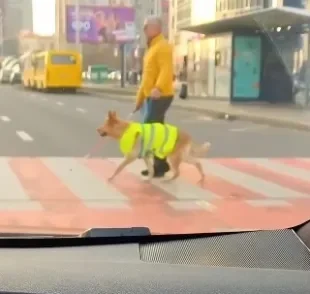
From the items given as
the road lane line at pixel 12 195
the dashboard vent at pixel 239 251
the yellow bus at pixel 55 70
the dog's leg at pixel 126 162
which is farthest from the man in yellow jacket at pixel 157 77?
the yellow bus at pixel 55 70

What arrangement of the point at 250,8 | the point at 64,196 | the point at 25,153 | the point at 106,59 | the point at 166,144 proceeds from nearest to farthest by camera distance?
1. the point at 64,196
2. the point at 166,144
3. the point at 25,153
4. the point at 106,59
5. the point at 250,8

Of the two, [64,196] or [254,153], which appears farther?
[254,153]

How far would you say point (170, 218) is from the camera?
5785 millimetres

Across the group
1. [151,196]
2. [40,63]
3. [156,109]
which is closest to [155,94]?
[156,109]

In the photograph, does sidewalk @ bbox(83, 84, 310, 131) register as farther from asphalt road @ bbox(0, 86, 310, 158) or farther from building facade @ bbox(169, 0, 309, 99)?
building facade @ bbox(169, 0, 309, 99)

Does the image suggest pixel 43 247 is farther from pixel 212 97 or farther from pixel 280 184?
pixel 212 97

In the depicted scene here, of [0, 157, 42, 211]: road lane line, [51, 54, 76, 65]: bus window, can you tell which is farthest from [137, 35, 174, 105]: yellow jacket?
[51, 54, 76, 65]: bus window

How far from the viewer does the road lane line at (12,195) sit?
20.8 feet

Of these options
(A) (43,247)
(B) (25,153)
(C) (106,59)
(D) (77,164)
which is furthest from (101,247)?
(C) (106,59)

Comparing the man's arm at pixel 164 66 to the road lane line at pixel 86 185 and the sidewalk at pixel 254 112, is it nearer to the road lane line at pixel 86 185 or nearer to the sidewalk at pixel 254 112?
the road lane line at pixel 86 185

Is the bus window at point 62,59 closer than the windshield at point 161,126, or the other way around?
the windshield at point 161,126

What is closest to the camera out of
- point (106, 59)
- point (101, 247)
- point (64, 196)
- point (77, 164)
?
point (101, 247)

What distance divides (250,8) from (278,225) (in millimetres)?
20621

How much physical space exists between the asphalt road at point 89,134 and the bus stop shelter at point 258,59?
3.10 m
